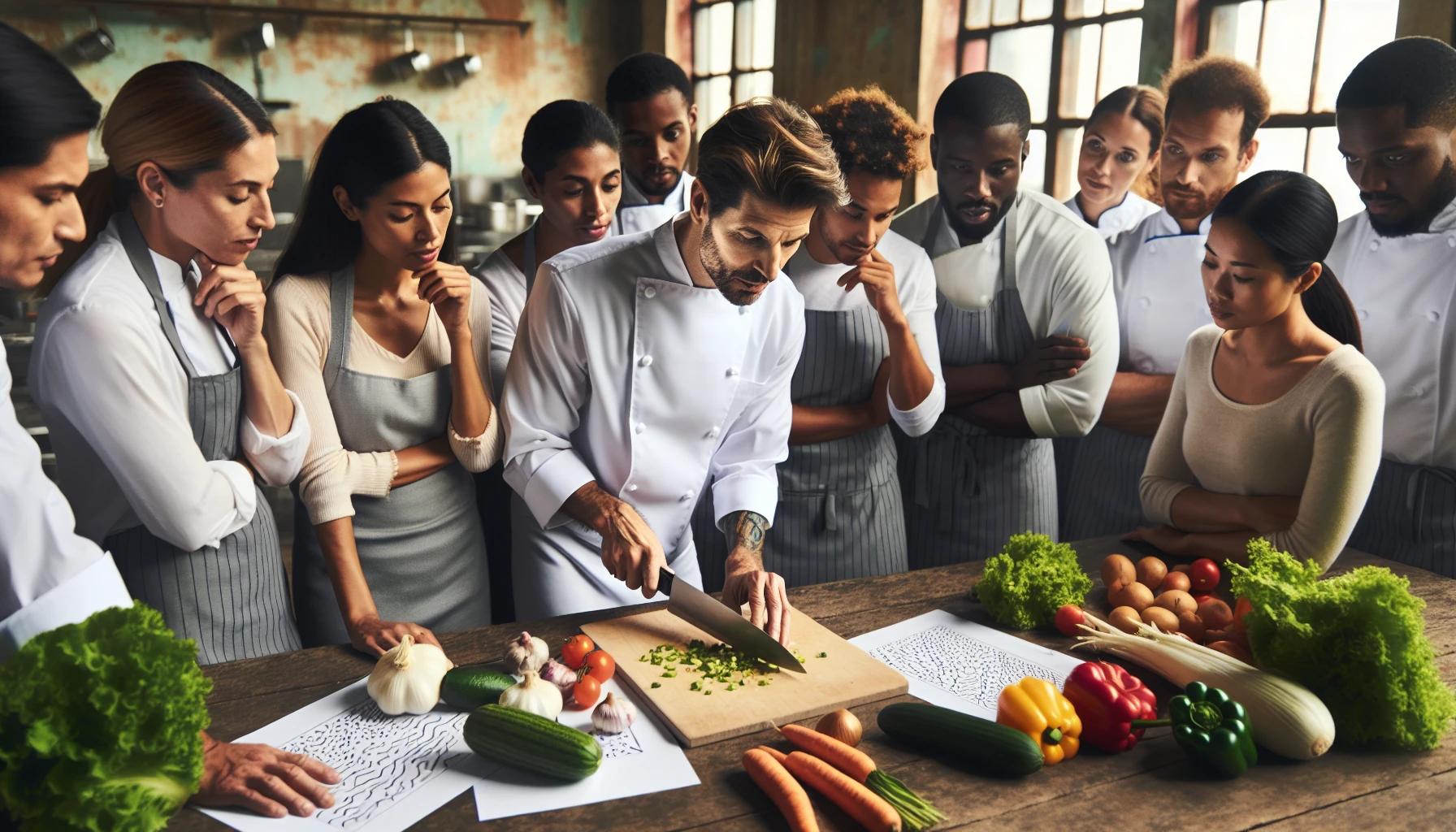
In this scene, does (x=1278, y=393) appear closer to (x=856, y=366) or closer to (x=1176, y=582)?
(x=1176, y=582)

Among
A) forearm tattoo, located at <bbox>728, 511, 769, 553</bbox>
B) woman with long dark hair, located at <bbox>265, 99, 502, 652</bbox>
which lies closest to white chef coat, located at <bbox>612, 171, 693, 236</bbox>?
woman with long dark hair, located at <bbox>265, 99, 502, 652</bbox>

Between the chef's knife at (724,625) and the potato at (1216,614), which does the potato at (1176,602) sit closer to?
the potato at (1216,614)

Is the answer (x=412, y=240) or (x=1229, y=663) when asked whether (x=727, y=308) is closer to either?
(x=412, y=240)

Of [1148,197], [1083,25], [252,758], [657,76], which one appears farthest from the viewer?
[1083,25]

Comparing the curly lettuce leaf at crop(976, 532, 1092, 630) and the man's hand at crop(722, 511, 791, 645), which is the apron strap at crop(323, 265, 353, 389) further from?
the curly lettuce leaf at crop(976, 532, 1092, 630)

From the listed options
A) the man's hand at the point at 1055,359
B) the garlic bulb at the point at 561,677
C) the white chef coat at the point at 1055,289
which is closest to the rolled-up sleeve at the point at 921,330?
the white chef coat at the point at 1055,289

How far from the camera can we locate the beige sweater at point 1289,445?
6.81 ft

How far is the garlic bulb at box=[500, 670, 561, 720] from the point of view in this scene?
1494 millimetres

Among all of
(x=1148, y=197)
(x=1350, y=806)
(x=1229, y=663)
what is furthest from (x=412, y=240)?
(x=1148, y=197)

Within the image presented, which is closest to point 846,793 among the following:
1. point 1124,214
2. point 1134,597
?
point 1134,597

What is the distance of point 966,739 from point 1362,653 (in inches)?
23.4

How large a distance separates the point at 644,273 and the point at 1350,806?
4.97 feet

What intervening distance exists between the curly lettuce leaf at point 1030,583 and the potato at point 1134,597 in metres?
0.06

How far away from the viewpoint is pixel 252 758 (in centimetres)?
134
